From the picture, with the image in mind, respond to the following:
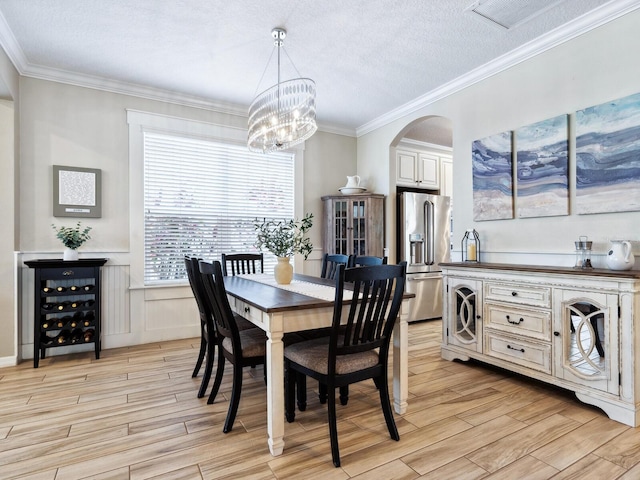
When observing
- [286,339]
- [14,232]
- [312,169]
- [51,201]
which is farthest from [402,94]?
[14,232]

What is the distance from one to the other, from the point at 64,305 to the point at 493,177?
430 centimetres

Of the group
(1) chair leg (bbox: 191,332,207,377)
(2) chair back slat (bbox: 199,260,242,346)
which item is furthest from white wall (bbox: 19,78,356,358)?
(2) chair back slat (bbox: 199,260,242,346)

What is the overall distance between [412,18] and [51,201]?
3759 millimetres

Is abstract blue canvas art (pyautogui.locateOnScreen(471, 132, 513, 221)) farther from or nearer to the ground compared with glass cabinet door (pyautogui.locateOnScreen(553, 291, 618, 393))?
farther from the ground

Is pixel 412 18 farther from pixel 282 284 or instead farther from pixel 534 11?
pixel 282 284

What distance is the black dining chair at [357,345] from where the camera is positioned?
1.86 m

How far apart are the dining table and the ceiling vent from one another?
2.17 m

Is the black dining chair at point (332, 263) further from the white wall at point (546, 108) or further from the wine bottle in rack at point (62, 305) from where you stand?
the wine bottle in rack at point (62, 305)

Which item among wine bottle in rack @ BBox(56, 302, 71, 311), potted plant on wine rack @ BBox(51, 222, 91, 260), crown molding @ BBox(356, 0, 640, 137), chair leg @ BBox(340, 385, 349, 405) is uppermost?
crown molding @ BBox(356, 0, 640, 137)

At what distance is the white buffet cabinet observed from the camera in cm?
221

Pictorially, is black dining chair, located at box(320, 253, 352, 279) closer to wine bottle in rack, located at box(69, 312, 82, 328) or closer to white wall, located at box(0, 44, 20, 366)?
wine bottle in rack, located at box(69, 312, 82, 328)

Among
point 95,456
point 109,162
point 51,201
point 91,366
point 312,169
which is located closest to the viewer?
point 95,456

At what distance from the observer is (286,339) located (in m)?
2.65

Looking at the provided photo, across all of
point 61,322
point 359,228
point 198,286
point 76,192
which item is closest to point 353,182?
point 359,228
